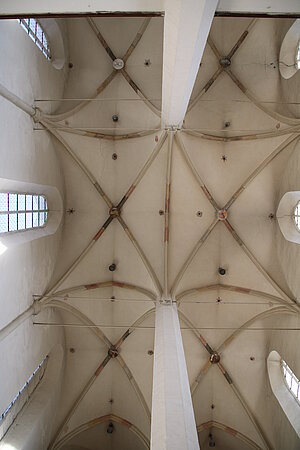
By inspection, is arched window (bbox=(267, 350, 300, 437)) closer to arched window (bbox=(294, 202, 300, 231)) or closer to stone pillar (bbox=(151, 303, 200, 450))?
arched window (bbox=(294, 202, 300, 231))

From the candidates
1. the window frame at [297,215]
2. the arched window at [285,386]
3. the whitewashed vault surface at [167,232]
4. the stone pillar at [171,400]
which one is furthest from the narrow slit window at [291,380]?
the stone pillar at [171,400]

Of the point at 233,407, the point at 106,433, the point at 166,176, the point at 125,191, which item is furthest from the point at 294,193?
the point at 106,433

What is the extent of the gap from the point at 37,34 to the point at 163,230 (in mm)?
6683

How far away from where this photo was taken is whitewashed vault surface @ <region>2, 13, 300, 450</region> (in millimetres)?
12039

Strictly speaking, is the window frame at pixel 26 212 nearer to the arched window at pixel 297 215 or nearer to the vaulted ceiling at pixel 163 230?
the vaulted ceiling at pixel 163 230

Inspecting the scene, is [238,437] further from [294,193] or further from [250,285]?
[294,193]

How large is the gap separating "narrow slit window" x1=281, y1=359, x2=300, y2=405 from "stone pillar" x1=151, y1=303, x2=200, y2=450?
15.6 ft

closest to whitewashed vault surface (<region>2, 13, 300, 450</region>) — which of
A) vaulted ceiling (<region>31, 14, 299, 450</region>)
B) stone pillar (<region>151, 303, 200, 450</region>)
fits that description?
vaulted ceiling (<region>31, 14, 299, 450</region>)

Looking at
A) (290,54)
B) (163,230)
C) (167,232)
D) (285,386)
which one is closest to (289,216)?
(167,232)

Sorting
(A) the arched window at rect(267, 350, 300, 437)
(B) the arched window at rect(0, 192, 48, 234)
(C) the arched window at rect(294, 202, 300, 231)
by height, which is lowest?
(A) the arched window at rect(267, 350, 300, 437)

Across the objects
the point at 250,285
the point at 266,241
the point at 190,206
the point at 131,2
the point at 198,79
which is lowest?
the point at 131,2

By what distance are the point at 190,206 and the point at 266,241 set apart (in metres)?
2.62

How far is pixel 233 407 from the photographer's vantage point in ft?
44.0

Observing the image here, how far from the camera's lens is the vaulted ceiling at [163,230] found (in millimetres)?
12062
